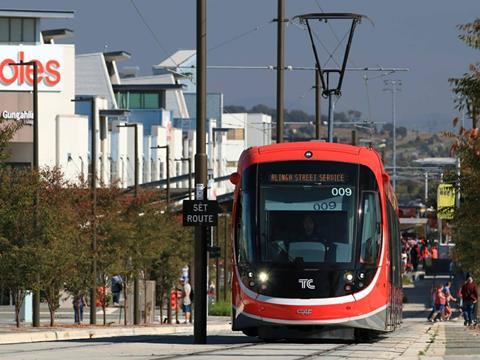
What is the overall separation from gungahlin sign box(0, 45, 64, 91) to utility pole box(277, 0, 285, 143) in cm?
4162

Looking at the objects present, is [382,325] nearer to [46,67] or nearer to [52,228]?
[52,228]

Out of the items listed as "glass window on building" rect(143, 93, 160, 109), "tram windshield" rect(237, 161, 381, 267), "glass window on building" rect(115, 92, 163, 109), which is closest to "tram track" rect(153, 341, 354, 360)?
"tram windshield" rect(237, 161, 381, 267)

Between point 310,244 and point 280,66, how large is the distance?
1823 centimetres

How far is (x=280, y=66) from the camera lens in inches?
1673

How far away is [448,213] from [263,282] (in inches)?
517

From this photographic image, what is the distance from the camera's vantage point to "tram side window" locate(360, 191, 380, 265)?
24797 millimetres

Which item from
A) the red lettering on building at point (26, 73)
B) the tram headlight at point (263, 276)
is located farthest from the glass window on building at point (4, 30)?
the tram headlight at point (263, 276)

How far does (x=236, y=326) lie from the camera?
973 inches

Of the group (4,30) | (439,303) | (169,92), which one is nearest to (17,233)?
(439,303)

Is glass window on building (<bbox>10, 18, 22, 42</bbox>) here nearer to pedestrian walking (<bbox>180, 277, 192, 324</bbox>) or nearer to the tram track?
pedestrian walking (<bbox>180, 277, 192, 324</bbox>)

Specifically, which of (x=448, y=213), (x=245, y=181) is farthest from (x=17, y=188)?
(x=245, y=181)

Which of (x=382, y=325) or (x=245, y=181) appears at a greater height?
(x=245, y=181)

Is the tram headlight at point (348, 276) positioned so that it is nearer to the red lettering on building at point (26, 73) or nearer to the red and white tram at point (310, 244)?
the red and white tram at point (310, 244)

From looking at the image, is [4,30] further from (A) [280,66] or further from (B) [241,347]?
(B) [241,347]
